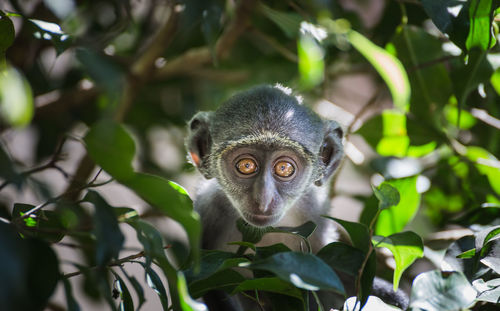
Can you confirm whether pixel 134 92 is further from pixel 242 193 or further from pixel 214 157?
pixel 242 193

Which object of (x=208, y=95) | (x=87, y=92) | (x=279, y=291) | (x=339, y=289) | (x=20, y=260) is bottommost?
(x=208, y=95)

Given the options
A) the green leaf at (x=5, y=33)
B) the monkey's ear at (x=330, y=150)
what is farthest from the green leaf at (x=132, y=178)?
the monkey's ear at (x=330, y=150)

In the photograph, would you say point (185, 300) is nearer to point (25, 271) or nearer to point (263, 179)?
point (25, 271)

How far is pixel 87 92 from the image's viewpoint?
2773mm

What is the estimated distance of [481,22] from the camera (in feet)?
5.42

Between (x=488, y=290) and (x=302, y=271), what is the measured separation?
541mm

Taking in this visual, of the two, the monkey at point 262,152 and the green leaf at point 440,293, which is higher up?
the green leaf at point 440,293

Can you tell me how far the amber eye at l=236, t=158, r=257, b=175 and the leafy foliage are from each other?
25 centimetres

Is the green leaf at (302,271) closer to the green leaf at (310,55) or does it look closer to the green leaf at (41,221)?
the green leaf at (41,221)

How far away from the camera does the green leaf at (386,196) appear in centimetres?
141

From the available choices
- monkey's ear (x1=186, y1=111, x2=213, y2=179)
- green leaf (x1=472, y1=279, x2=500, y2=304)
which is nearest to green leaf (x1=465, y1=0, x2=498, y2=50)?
green leaf (x1=472, y1=279, x2=500, y2=304)

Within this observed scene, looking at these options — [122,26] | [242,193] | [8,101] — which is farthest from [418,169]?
[8,101]

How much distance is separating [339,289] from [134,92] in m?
1.81

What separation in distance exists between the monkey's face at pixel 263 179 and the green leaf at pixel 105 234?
868mm
